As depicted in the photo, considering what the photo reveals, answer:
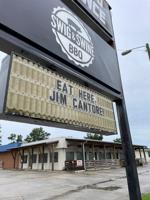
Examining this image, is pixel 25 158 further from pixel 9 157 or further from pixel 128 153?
pixel 128 153

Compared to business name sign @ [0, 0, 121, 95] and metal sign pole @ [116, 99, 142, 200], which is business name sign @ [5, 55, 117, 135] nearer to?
business name sign @ [0, 0, 121, 95]

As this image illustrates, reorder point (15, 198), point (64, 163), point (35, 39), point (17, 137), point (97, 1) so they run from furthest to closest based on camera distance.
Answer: point (17, 137) → point (64, 163) → point (15, 198) → point (97, 1) → point (35, 39)

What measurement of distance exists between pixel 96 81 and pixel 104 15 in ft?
10.5

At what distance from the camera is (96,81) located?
252 inches

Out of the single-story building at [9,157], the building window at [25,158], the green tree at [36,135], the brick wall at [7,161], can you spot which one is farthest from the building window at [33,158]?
the green tree at [36,135]

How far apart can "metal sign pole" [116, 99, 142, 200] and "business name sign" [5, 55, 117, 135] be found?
1.63ft

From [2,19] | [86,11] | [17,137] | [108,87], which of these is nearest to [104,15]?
[86,11]

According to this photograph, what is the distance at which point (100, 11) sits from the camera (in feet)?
26.2

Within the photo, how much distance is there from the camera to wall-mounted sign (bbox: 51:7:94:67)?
5.24 m

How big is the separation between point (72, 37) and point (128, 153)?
378 centimetres

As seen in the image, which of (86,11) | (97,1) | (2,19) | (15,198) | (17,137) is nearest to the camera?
(2,19)

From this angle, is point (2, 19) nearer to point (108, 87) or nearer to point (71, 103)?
point (71, 103)

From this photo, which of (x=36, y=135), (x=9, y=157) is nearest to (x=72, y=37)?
(x=9, y=157)

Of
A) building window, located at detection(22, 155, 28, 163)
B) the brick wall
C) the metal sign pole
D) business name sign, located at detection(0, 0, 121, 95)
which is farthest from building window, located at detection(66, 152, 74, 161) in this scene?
business name sign, located at detection(0, 0, 121, 95)
